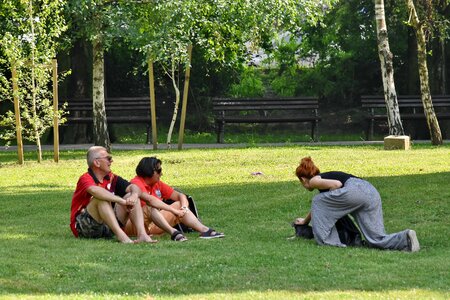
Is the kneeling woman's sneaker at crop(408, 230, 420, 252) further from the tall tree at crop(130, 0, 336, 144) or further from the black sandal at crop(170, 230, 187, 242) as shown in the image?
the tall tree at crop(130, 0, 336, 144)

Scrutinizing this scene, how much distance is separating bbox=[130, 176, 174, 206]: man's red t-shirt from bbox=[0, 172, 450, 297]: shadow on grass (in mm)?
594

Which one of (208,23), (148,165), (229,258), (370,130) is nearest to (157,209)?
(148,165)

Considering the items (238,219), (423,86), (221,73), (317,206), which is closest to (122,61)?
(221,73)

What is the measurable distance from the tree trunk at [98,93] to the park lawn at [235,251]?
166 inches

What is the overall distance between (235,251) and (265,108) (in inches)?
838

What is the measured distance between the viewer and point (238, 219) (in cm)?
1476

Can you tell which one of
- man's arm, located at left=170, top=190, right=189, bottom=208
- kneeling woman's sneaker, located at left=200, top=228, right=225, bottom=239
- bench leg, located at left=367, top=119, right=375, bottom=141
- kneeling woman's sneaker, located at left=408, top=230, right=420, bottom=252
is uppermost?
man's arm, located at left=170, top=190, right=189, bottom=208

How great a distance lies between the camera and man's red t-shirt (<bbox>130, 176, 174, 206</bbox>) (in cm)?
1288

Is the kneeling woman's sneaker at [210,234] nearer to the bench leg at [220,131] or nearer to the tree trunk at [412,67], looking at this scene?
the bench leg at [220,131]

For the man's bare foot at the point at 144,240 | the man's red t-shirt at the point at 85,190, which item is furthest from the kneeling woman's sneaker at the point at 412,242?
the man's red t-shirt at the point at 85,190

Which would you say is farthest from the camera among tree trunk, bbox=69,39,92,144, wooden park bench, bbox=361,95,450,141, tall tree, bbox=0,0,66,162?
tree trunk, bbox=69,39,92,144

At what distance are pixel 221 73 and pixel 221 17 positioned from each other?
28.0 feet

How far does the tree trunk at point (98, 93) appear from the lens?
25.4 m

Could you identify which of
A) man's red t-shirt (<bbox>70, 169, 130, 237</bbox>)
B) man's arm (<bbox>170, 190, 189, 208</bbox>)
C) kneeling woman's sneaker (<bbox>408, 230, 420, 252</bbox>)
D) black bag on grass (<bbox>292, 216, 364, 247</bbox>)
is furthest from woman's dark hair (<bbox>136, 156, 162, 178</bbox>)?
kneeling woman's sneaker (<bbox>408, 230, 420, 252</bbox>)
